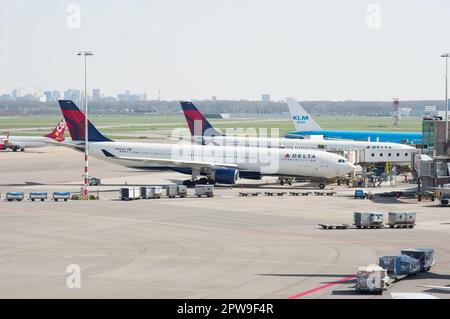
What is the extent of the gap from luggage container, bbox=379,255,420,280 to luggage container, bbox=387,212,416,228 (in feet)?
55.7

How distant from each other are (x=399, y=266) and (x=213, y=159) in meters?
45.0

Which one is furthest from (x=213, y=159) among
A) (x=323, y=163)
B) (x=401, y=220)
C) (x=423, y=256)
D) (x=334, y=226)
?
(x=423, y=256)

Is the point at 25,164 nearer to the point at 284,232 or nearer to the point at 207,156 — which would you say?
the point at 207,156

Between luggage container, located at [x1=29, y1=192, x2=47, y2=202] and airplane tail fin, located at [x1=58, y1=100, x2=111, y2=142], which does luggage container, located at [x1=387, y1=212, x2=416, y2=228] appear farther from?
airplane tail fin, located at [x1=58, y1=100, x2=111, y2=142]

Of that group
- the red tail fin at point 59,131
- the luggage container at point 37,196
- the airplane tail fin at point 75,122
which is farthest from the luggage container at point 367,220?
the red tail fin at point 59,131

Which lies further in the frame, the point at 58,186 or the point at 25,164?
the point at 25,164

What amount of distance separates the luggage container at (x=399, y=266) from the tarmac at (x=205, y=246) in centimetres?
48


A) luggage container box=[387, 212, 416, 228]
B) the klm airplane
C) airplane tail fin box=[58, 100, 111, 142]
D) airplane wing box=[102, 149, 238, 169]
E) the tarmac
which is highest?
airplane tail fin box=[58, 100, 111, 142]

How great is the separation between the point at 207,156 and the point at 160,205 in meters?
16.8

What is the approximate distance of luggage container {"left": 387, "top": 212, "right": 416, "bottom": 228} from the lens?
55.5 metres

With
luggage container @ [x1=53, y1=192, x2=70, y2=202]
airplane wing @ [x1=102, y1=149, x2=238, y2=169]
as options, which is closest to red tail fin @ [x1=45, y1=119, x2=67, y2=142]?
airplane wing @ [x1=102, y1=149, x2=238, y2=169]

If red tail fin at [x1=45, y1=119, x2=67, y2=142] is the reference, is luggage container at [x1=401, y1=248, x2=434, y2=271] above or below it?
below
